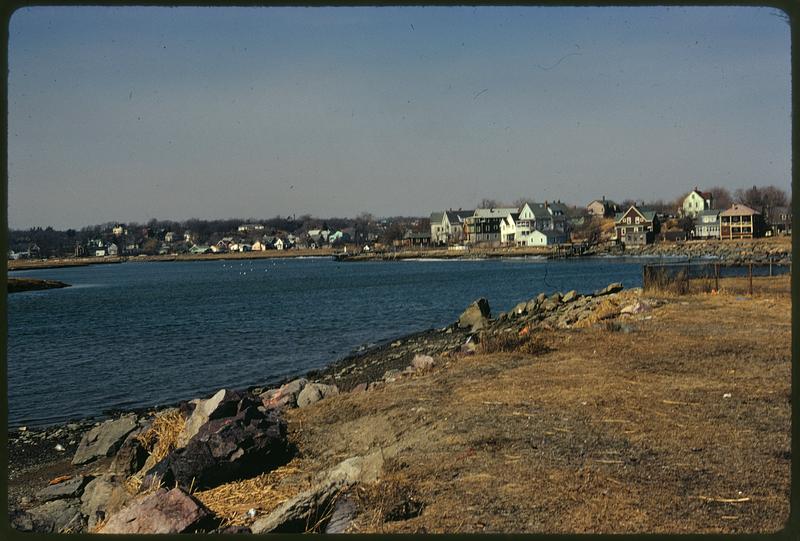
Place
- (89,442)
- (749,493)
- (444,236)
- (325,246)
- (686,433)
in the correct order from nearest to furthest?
(749,493), (686,433), (89,442), (444,236), (325,246)

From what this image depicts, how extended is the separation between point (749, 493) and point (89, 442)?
11130mm

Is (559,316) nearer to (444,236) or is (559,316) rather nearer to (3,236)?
(3,236)

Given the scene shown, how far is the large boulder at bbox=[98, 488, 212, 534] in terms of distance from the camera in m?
5.55

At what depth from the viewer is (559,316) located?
70.1ft

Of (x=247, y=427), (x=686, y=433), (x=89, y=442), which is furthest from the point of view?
(x=89, y=442)

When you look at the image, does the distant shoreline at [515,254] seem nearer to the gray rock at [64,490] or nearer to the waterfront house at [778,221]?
the waterfront house at [778,221]

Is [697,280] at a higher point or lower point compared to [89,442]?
higher

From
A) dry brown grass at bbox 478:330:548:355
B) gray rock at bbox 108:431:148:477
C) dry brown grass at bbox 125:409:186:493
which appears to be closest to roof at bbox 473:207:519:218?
dry brown grass at bbox 478:330:548:355

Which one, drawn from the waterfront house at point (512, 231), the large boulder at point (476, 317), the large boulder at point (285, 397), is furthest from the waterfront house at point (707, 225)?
the large boulder at point (285, 397)

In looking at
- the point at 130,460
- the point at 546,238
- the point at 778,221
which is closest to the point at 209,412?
the point at 130,460

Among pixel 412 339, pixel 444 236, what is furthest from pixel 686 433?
pixel 444 236

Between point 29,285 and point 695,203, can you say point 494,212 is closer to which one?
point 695,203

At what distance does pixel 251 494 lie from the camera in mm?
6742

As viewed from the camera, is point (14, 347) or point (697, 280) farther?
point (14, 347)
